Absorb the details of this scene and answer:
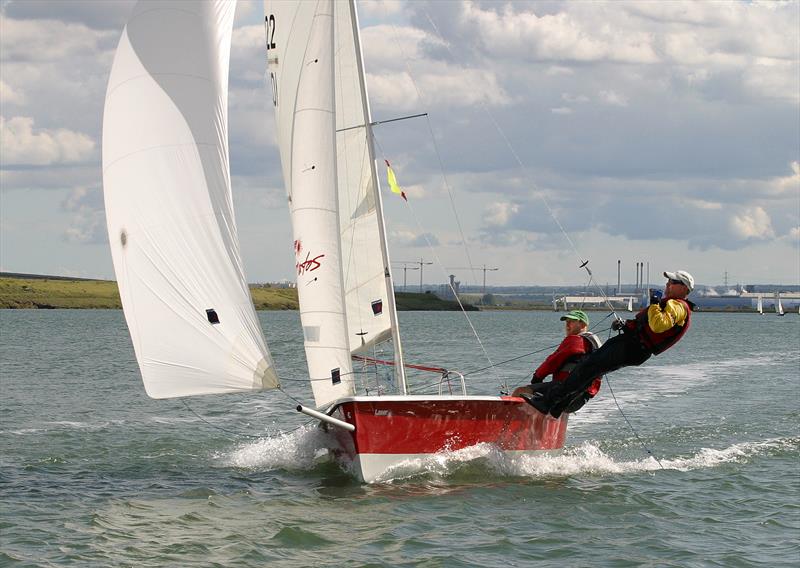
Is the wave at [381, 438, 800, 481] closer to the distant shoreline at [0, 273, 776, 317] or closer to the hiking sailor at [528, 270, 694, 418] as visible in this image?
the hiking sailor at [528, 270, 694, 418]

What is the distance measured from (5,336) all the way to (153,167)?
180 feet

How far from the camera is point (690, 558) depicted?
43.9ft

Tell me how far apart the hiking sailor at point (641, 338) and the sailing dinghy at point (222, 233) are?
0.76m

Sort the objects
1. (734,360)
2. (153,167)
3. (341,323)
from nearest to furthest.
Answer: (153,167) < (341,323) < (734,360)

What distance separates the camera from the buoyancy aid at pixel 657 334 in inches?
616

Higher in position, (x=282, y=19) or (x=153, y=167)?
(x=282, y=19)

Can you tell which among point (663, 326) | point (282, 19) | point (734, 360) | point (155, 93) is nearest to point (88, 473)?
point (155, 93)

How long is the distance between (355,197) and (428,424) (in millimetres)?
3685

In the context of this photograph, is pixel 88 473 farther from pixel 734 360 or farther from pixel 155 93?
pixel 734 360

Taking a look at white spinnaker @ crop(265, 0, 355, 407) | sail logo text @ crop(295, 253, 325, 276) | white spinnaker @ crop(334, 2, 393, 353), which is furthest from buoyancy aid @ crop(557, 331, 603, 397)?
sail logo text @ crop(295, 253, 325, 276)

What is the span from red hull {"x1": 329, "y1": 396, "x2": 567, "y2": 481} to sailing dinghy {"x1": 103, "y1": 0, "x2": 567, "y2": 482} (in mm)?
20

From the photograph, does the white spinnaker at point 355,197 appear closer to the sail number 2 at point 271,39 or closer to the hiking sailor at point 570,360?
the sail number 2 at point 271,39

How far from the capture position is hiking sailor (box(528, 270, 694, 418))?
15.5 meters

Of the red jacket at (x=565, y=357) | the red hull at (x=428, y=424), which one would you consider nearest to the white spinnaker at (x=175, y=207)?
the red hull at (x=428, y=424)
